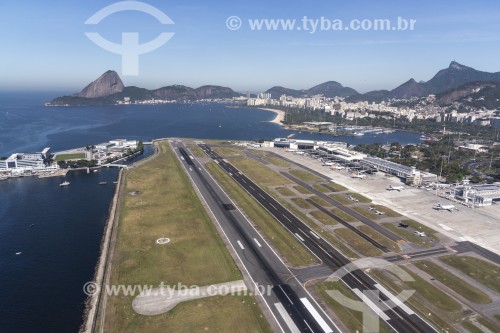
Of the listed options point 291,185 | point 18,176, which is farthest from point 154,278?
point 18,176

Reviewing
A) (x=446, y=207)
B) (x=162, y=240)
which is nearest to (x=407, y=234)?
(x=446, y=207)

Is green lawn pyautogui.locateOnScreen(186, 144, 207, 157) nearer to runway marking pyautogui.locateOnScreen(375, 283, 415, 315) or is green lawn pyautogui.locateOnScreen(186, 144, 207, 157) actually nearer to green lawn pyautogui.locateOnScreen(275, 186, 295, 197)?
green lawn pyautogui.locateOnScreen(275, 186, 295, 197)

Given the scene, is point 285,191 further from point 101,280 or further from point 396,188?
point 101,280

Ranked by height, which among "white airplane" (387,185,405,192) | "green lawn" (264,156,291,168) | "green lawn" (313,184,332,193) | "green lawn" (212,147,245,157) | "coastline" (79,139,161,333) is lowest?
"coastline" (79,139,161,333)

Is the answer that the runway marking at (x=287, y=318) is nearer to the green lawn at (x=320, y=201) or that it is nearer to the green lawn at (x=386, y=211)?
the green lawn at (x=320, y=201)

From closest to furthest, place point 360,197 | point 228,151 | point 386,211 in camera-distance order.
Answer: point 386,211, point 360,197, point 228,151

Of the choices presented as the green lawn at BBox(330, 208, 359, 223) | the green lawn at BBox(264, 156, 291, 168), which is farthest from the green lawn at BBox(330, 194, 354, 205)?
the green lawn at BBox(264, 156, 291, 168)

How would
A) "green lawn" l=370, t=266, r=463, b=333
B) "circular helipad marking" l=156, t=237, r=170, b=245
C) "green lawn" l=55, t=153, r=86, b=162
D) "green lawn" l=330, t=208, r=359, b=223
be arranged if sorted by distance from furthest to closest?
1. "green lawn" l=55, t=153, r=86, b=162
2. "green lawn" l=330, t=208, r=359, b=223
3. "circular helipad marking" l=156, t=237, r=170, b=245
4. "green lawn" l=370, t=266, r=463, b=333

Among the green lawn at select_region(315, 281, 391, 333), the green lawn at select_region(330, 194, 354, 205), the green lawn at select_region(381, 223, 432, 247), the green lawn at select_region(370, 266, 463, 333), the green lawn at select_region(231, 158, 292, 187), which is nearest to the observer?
the green lawn at select_region(315, 281, 391, 333)
